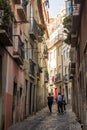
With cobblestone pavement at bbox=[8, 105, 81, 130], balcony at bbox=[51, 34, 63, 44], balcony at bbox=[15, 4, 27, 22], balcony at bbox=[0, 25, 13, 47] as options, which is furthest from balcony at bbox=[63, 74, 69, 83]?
balcony at bbox=[0, 25, 13, 47]

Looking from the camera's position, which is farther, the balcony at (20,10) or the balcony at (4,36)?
the balcony at (20,10)

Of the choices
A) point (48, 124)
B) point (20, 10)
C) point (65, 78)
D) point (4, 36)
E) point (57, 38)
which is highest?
point (57, 38)

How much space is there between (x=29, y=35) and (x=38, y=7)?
926cm

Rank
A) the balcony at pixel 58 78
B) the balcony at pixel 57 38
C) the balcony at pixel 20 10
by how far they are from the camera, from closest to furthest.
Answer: the balcony at pixel 20 10 → the balcony at pixel 57 38 → the balcony at pixel 58 78

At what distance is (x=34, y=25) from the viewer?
27.7m

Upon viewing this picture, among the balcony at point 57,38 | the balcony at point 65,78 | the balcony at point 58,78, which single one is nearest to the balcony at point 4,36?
the balcony at point 65,78

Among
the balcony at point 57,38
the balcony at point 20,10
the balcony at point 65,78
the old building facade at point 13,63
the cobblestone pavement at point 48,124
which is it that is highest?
the balcony at point 57,38

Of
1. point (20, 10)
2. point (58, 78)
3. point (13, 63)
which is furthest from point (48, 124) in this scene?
point (58, 78)

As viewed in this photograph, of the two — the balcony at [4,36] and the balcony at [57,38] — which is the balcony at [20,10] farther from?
the balcony at [57,38]

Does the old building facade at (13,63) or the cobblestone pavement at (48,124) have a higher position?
the old building facade at (13,63)

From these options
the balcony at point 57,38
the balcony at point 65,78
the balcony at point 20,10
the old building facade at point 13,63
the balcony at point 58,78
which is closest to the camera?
the old building facade at point 13,63

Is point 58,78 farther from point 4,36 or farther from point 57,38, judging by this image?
point 4,36

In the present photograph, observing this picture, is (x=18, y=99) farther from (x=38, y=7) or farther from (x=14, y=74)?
(x=38, y=7)

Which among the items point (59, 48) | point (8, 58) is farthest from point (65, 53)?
point (8, 58)
